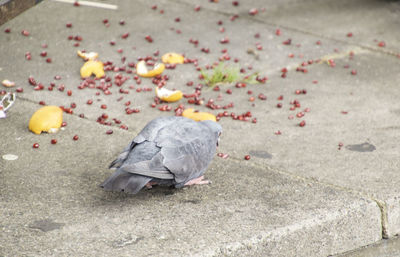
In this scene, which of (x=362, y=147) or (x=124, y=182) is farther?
(x=362, y=147)

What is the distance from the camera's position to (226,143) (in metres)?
3.95

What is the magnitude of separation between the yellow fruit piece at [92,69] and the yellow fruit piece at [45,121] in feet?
2.94

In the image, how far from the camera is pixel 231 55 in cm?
542

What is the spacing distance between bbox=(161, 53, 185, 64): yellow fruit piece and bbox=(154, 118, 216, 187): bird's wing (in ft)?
6.21

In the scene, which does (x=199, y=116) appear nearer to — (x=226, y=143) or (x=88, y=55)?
(x=226, y=143)

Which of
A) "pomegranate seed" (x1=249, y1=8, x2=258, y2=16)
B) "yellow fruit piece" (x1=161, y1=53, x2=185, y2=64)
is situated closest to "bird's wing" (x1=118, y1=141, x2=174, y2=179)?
"yellow fruit piece" (x1=161, y1=53, x2=185, y2=64)

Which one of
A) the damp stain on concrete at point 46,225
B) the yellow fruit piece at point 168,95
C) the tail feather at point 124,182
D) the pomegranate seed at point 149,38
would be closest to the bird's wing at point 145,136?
the tail feather at point 124,182

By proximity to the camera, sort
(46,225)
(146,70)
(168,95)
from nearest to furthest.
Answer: (46,225) → (168,95) → (146,70)

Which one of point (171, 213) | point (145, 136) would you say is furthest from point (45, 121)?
point (171, 213)

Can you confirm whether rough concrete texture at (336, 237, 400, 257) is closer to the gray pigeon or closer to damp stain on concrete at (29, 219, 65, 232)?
the gray pigeon

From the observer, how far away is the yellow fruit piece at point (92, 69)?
4812 mm

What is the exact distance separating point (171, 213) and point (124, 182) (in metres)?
0.29

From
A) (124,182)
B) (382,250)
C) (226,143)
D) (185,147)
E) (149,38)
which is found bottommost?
(382,250)

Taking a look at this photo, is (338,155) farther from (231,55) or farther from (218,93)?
(231,55)
